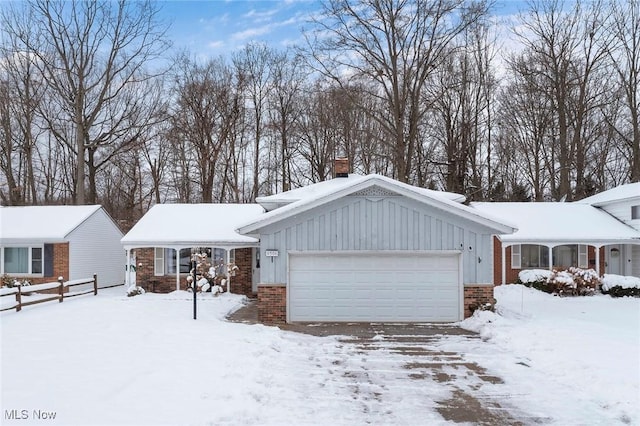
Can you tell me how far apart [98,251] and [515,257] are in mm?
18270

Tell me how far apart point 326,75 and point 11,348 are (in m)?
22.0

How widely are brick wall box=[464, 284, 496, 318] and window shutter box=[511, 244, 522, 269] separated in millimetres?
8948

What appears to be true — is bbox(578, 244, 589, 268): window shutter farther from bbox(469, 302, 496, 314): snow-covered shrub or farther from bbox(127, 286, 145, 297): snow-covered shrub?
bbox(127, 286, 145, 297): snow-covered shrub

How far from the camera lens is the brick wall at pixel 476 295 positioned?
1281 cm

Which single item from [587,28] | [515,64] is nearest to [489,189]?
[515,64]

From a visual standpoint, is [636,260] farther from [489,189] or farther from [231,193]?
[231,193]

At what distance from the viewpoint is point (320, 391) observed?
6934mm

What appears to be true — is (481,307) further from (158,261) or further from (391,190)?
(158,261)

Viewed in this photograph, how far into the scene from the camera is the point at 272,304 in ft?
42.1

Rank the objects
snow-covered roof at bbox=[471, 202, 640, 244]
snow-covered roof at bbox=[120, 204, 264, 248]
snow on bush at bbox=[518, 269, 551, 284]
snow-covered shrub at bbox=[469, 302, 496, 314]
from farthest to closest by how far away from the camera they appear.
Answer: snow-covered roof at bbox=[471, 202, 640, 244], snow-covered roof at bbox=[120, 204, 264, 248], snow on bush at bbox=[518, 269, 551, 284], snow-covered shrub at bbox=[469, 302, 496, 314]

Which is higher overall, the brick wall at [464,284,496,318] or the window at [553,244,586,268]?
the window at [553,244,586,268]

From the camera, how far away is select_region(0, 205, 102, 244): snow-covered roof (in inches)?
789

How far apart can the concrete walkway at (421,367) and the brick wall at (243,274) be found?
5937mm

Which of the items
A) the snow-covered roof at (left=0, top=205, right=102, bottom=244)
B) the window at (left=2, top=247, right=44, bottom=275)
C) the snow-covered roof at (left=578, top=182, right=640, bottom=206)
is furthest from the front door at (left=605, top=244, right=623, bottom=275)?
the window at (left=2, top=247, right=44, bottom=275)
